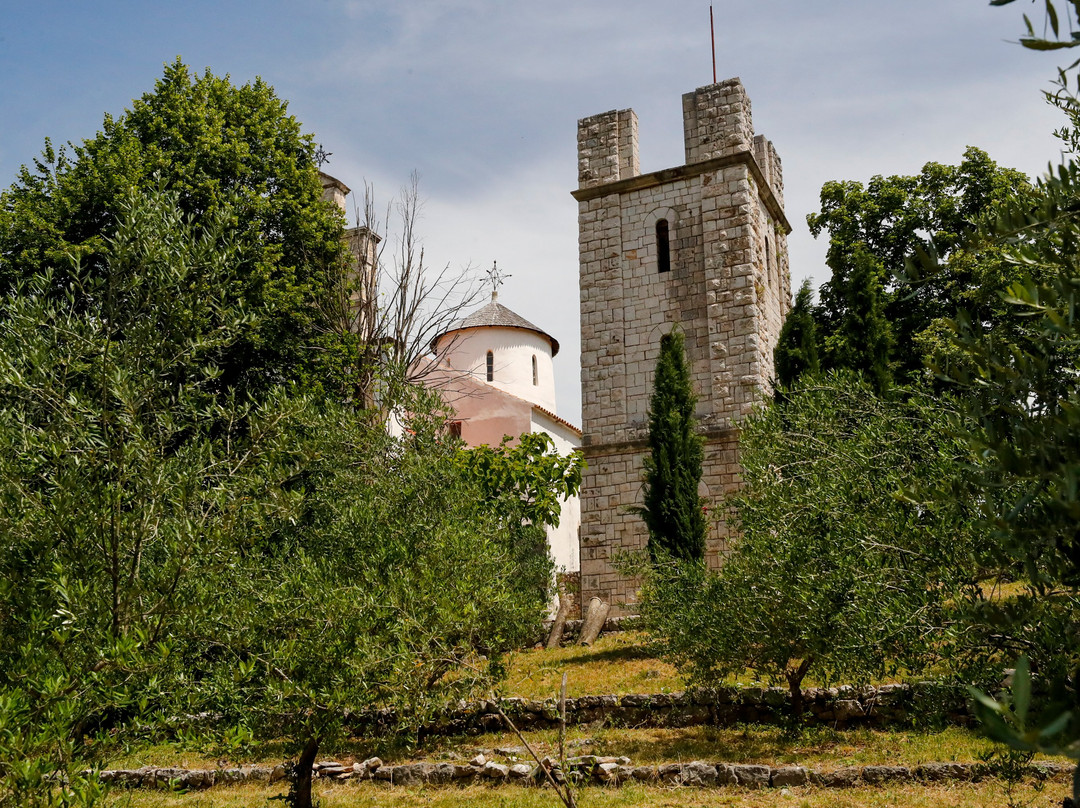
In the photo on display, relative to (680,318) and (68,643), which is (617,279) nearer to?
(680,318)

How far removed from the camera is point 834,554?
24.1ft

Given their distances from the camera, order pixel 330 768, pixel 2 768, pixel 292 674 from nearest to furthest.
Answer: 1. pixel 2 768
2. pixel 292 674
3. pixel 330 768

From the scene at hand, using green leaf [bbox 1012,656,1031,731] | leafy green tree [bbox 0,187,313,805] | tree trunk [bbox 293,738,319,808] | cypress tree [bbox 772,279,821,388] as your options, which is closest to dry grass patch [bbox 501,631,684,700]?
tree trunk [bbox 293,738,319,808]

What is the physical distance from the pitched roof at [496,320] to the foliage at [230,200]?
11.7 metres

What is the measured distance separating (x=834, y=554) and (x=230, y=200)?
14322 mm

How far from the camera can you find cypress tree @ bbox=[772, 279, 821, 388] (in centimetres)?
1825

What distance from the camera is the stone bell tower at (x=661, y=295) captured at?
750 inches

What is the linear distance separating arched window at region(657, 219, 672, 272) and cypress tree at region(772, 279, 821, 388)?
3.11 m

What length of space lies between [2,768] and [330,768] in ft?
21.8

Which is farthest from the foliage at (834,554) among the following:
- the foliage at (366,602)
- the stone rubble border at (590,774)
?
the foliage at (366,602)

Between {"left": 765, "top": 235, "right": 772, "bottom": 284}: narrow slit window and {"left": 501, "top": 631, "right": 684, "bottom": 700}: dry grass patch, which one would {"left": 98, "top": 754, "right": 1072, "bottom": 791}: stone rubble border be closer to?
{"left": 501, "top": 631, "right": 684, "bottom": 700}: dry grass patch

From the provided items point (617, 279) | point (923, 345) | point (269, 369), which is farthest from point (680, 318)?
point (269, 369)

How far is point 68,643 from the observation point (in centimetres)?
470

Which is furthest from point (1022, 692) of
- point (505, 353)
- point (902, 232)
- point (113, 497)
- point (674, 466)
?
point (505, 353)
